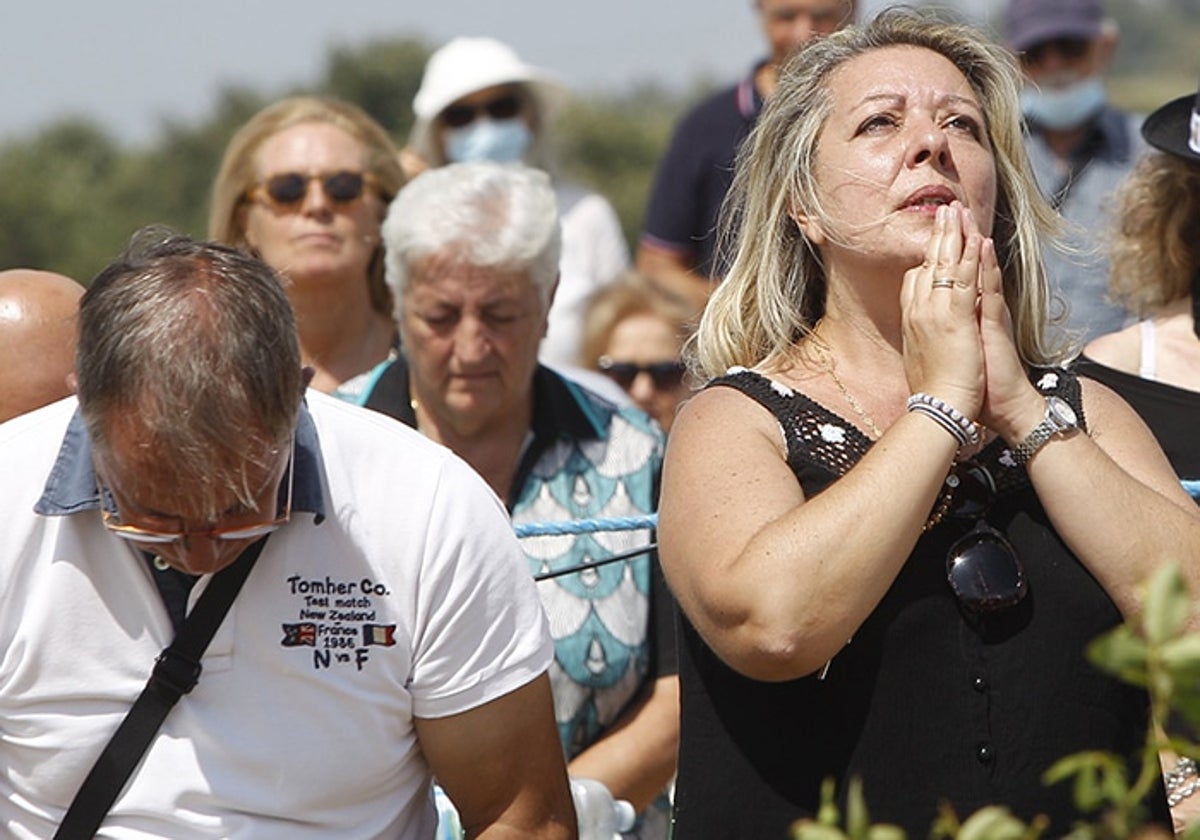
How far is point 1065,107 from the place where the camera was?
6668 millimetres

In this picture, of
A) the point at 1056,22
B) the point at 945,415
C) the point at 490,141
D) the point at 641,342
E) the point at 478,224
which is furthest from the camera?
the point at 1056,22

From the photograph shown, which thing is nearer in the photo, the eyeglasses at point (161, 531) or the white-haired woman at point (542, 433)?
the eyeglasses at point (161, 531)

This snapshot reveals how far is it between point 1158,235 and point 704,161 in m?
2.47

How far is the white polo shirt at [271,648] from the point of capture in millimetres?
2975

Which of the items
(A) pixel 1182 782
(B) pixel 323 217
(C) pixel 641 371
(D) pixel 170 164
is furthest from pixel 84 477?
(D) pixel 170 164

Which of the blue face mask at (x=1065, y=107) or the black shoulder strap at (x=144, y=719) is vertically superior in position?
the blue face mask at (x=1065, y=107)

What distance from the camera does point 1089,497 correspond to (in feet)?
9.39

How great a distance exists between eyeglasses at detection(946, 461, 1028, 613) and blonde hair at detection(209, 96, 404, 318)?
277 centimetres

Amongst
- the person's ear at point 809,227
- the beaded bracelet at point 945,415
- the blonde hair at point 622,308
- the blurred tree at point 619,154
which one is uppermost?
the person's ear at point 809,227

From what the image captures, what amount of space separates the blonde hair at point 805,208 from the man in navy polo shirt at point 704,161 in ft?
8.93

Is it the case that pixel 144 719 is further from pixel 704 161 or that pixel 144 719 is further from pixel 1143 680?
pixel 704 161

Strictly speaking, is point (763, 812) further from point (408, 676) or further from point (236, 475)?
point (236, 475)

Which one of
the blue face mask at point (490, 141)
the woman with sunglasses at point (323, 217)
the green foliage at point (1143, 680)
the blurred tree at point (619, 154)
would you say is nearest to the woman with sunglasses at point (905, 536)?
the green foliage at point (1143, 680)

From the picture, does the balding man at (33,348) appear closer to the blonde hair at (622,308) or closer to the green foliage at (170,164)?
the blonde hair at (622,308)
